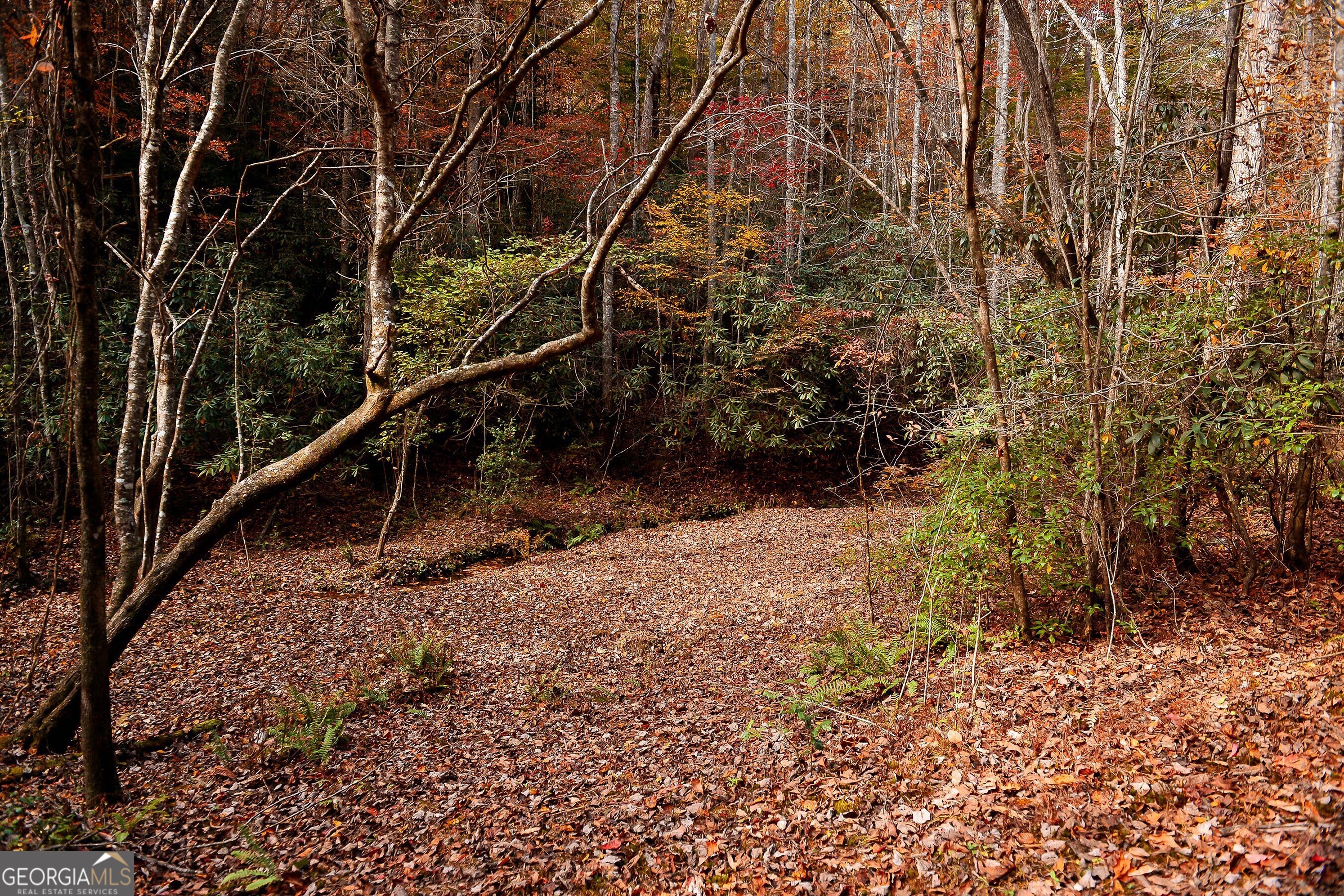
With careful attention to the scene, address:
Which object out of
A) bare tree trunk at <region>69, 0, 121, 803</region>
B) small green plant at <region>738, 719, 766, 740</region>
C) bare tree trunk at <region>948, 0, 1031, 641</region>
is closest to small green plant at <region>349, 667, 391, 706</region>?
bare tree trunk at <region>69, 0, 121, 803</region>

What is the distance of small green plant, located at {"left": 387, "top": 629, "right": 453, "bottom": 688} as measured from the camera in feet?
18.5

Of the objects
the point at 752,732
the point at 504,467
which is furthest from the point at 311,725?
the point at 504,467

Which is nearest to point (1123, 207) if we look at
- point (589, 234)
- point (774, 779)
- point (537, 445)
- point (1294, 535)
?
point (1294, 535)

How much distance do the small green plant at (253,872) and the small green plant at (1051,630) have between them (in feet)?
17.2

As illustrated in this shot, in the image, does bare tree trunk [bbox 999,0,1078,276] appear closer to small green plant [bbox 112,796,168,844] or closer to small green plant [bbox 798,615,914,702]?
→ small green plant [bbox 798,615,914,702]

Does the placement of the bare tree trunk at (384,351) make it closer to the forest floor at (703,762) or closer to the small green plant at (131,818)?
the small green plant at (131,818)

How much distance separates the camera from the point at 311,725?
4.57 meters

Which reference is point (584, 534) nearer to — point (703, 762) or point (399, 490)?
point (399, 490)

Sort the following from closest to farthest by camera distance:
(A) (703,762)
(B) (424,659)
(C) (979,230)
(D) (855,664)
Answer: (A) (703,762) → (C) (979,230) → (D) (855,664) → (B) (424,659)

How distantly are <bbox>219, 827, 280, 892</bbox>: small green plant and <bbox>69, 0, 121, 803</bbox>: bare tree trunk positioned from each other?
37.5 inches

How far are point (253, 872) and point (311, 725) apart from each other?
1.58 metres

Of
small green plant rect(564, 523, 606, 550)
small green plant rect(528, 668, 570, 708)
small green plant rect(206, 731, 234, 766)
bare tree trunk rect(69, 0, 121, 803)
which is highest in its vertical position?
bare tree trunk rect(69, 0, 121, 803)

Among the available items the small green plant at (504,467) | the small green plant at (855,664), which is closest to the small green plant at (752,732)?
the small green plant at (855,664)

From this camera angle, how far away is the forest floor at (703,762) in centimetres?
294
